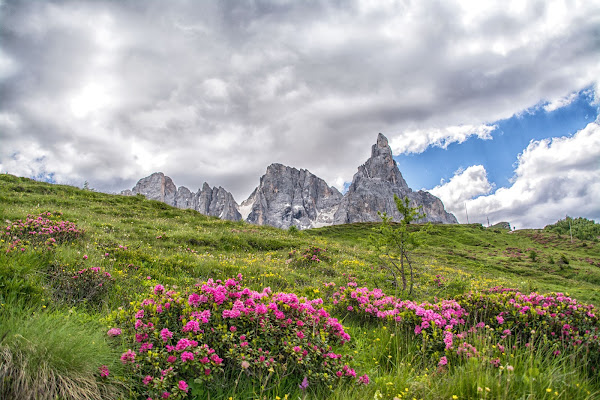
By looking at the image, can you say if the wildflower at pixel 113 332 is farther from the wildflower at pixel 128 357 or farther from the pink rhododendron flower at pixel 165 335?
the pink rhododendron flower at pixel 165 335

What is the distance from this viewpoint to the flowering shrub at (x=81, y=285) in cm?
591

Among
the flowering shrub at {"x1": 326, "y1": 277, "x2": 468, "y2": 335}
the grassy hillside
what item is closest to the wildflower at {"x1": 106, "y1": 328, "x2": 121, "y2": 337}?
the grassy hillside

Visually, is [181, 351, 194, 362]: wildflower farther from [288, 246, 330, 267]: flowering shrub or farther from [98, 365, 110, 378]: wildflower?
[288, 246, 330, 267]: flowering shrub

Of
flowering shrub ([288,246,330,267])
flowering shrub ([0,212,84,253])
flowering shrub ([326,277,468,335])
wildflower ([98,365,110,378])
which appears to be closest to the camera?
wildflower ([98,365,110,378])

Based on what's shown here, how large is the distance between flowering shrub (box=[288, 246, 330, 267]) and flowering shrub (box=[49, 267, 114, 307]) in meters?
7.90

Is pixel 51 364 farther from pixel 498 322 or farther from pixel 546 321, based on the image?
pixel 546 321

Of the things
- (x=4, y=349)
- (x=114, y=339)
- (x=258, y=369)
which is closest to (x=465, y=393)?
(x=258, y=369)

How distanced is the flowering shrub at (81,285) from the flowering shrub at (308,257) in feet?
25.9

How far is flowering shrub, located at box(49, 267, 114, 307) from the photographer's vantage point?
19.4 feet

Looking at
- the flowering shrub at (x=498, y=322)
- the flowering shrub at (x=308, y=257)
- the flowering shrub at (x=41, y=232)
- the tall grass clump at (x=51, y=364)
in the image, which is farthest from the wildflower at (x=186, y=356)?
the flowering shrub at (x=308, y=257)

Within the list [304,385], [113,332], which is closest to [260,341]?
[304,385]

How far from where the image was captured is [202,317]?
392 cm

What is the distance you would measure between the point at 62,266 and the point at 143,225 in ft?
33.2

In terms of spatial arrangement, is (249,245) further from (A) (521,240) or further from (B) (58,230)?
(A) (521,240)
